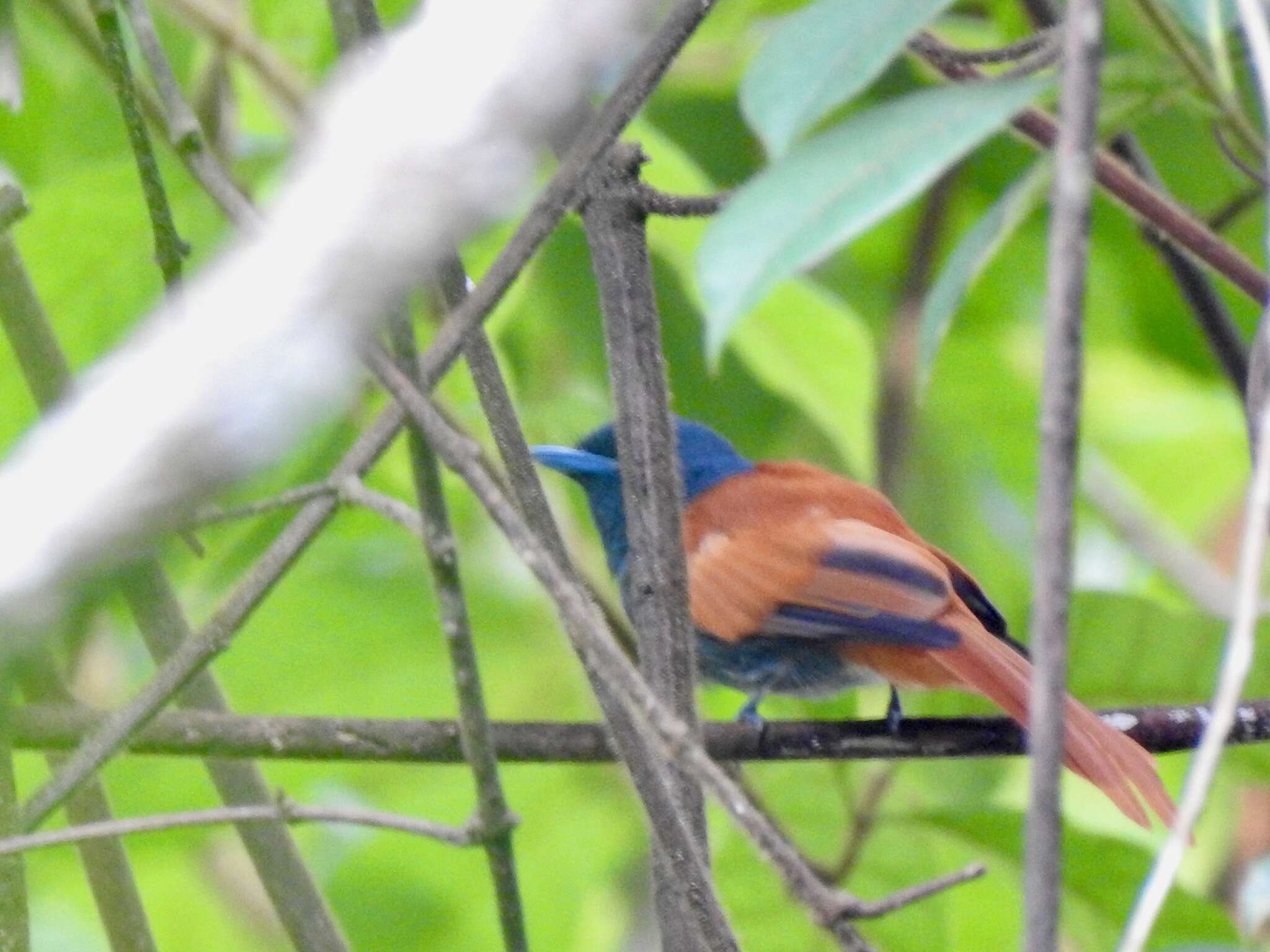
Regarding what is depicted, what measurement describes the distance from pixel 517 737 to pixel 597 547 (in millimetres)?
1266

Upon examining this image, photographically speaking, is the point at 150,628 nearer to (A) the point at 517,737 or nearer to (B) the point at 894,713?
(A) the point at 517,737

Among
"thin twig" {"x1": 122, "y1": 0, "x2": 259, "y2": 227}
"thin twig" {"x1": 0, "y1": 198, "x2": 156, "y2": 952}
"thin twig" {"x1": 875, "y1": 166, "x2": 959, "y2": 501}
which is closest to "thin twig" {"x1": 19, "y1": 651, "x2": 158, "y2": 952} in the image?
"thin twig" {"x1": 0, "y1": 198, "x2": 156, "y2": 952}

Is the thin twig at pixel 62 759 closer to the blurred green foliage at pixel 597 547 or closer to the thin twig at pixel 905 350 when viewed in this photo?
the blurred green foliage at pixel 597 547

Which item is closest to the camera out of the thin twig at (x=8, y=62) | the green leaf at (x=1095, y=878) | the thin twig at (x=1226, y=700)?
the thin twig at (x=1226, y=700)

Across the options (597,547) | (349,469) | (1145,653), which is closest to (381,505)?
(349,469)

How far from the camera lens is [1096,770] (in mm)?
1491

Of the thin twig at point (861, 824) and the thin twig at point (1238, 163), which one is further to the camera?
the thin twig at point (861, 824)

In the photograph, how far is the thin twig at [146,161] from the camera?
1.19 m

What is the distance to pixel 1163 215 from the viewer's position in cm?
150

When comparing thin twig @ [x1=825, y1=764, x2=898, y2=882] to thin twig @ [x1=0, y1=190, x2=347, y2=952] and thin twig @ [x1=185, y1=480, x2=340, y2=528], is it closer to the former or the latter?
thin twig @ [x1=0, y1=190, x2=347, y2=952]

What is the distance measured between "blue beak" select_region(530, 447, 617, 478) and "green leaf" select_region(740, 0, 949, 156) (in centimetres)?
124

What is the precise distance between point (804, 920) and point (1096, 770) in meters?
0.46

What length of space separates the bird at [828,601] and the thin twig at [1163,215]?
46cm

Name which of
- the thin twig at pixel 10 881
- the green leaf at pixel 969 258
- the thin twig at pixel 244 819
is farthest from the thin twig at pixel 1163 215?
the thin twig at pixel 10 881
